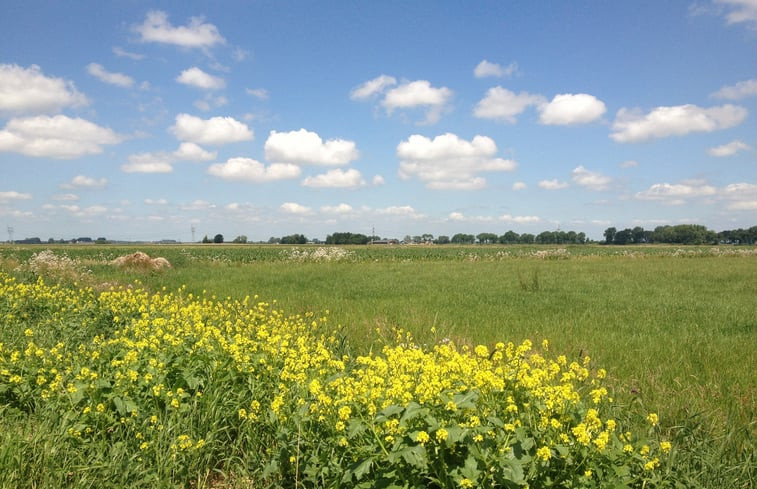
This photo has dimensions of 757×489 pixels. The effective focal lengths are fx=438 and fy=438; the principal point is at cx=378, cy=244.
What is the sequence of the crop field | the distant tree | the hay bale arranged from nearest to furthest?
the crop field, the hay bale, the distant tree

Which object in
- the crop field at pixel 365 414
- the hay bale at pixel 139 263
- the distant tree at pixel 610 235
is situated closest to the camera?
the crop field at pixel 365 414

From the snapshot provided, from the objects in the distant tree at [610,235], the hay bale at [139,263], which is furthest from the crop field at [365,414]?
the distant tree at [610,235]

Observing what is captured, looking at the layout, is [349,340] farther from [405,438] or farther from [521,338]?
[405,438]

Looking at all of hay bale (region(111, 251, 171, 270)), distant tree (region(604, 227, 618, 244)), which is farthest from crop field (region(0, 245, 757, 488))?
distant tree (region(604, 227, 618, 244))

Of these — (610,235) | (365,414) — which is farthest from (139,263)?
(610,235)

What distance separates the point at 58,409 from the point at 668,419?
6164mm

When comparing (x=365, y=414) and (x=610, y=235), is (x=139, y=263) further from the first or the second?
(x=610, y=235)

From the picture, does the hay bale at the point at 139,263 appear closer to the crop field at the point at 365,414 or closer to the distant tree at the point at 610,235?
the crop field at the point at 365,414

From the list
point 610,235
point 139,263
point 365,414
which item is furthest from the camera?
point 610,235

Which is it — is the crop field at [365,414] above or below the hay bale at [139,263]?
below

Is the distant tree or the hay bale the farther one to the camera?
the distant tree

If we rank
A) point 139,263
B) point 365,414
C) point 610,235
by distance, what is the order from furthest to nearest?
point 610,235, point 139,263, point 365,414

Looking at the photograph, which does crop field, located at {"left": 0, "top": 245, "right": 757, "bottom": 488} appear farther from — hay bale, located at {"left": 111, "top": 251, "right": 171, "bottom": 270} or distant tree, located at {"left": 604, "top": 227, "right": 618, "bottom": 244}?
distant tree, located at {"left": 604, "top": 227, "right": 618, "bottom": 244}

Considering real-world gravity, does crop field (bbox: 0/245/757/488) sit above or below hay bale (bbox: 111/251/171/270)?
below
